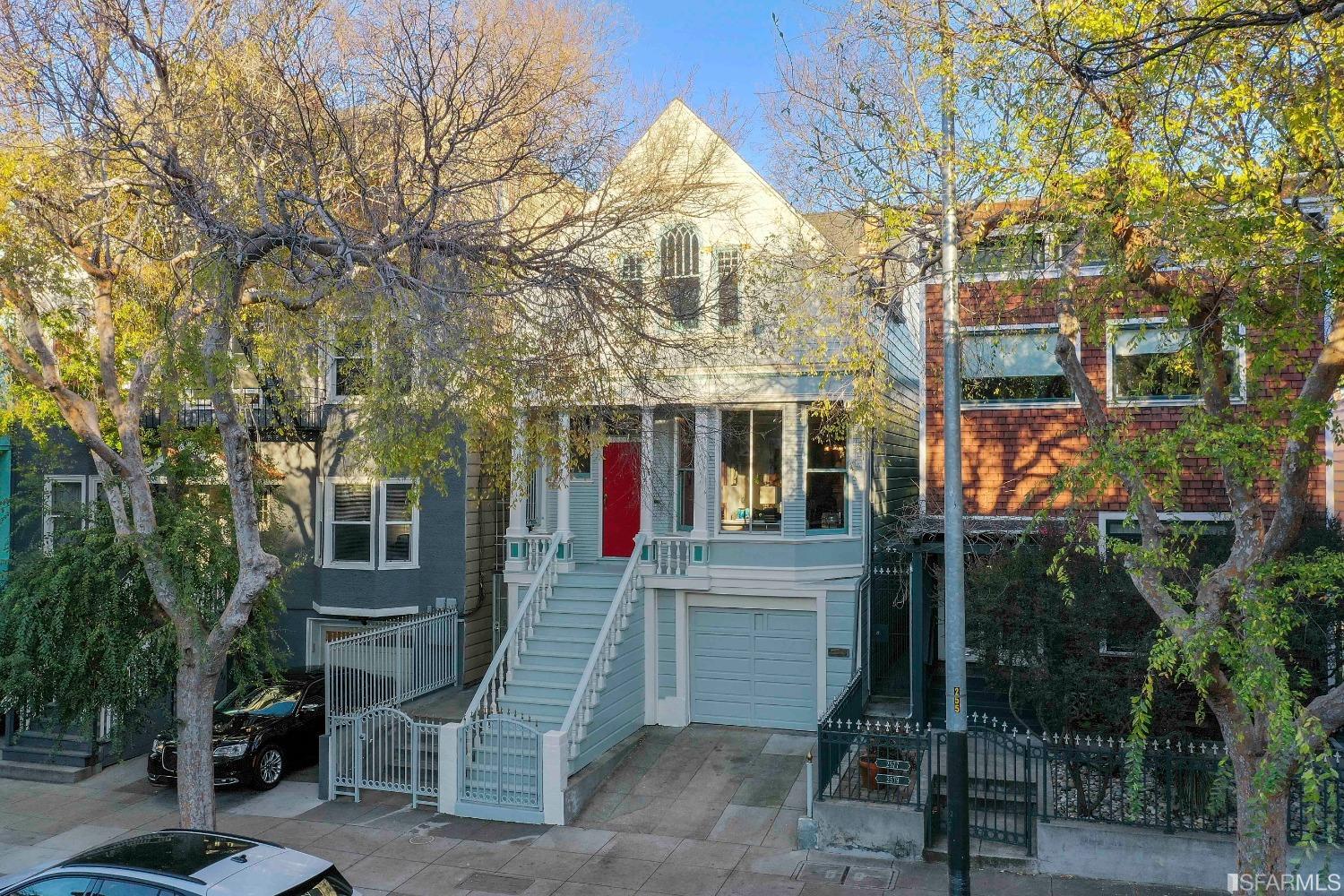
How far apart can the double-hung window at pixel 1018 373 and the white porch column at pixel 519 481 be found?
6979 mm

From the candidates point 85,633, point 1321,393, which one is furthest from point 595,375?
point 1321,393

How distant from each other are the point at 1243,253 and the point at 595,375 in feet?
25.3

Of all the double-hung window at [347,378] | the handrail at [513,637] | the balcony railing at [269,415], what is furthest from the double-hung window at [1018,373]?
the balcony railing at [269,415]

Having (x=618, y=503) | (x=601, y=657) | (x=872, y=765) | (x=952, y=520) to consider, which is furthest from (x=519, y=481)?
(x=952, y=520)

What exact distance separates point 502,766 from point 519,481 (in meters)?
4.31

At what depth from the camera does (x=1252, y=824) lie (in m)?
6.95

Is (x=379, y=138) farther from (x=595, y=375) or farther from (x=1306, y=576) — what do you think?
(x=1306, y=576)

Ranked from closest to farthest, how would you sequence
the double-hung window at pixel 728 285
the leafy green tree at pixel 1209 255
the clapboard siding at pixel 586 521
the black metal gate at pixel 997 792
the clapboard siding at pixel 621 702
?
the leafy green tree at pixel 1209 255 < the black metal gate at pixel 997 792 < the clapboard siding at pixel 621 702 < the double-hung window at pixel 728 285 < the clapboard siding at pixel 586 521

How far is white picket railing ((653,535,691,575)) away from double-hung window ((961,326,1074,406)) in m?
5.14

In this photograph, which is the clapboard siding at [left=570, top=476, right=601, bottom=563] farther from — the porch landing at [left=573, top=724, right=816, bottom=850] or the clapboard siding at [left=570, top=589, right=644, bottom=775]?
the porch landing at [left=573, top=724, right=816, bottom=850]

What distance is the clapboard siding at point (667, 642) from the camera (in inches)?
614

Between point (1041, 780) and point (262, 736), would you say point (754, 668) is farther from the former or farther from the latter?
point (262, 736)

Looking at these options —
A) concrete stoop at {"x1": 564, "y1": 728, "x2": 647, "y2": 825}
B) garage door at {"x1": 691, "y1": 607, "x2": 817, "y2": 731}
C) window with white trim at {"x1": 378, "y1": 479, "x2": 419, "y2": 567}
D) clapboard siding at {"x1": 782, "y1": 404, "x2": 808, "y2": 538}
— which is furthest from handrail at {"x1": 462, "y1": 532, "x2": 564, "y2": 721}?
clapboard siding at {"x1": 782, "y1": 404, "x2": 808, "y2": 538}

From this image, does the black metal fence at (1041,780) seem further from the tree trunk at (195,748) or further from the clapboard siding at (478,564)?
the clapboard siding at (478,564)
